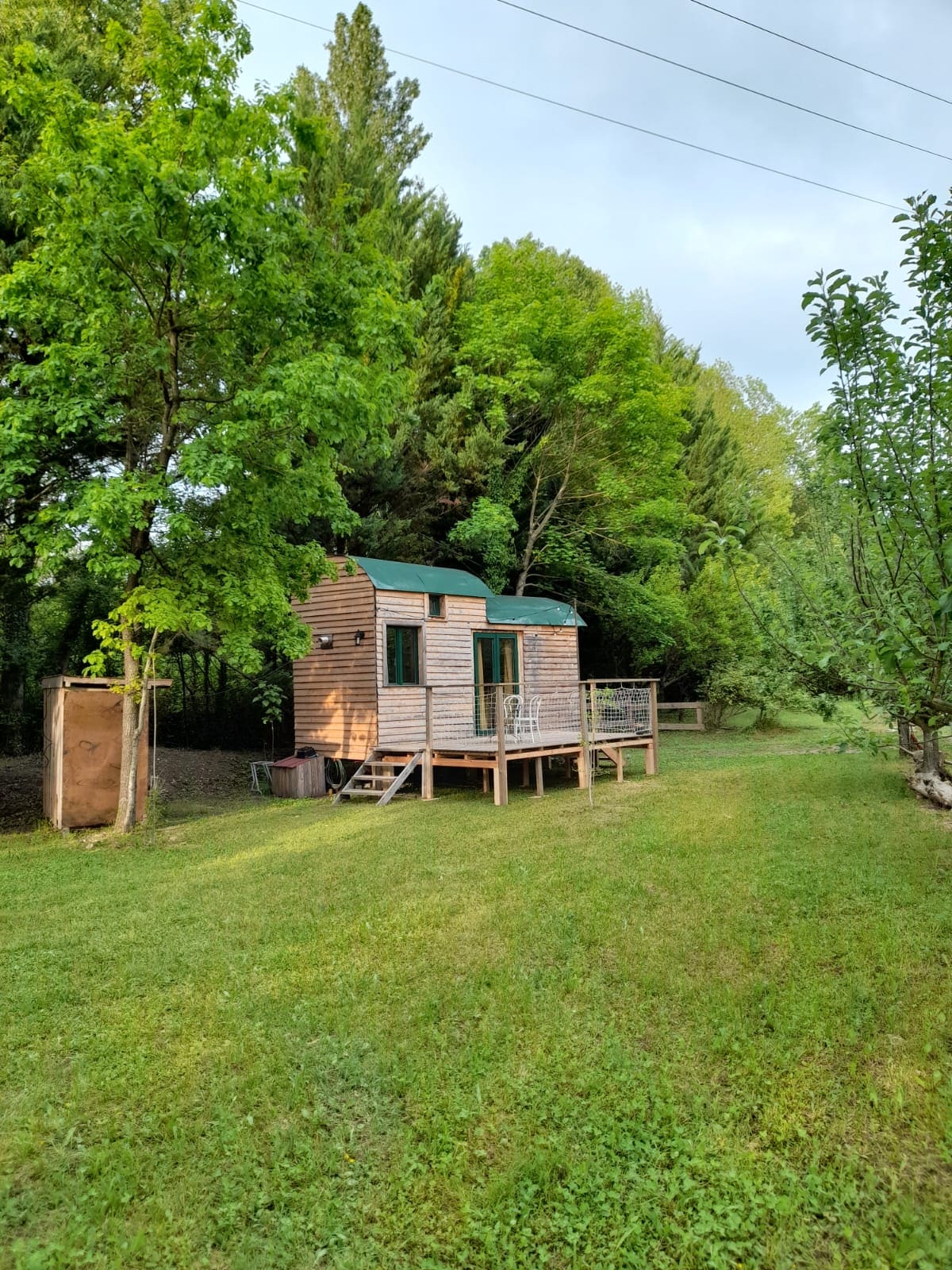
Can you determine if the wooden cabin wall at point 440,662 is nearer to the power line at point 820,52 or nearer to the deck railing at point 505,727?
the deck railing at point 505,727

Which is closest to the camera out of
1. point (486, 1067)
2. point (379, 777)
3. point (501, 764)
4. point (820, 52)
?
point (486, 1067)

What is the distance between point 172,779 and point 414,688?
4436 millimetres

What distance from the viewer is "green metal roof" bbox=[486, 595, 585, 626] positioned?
14070 millimetres

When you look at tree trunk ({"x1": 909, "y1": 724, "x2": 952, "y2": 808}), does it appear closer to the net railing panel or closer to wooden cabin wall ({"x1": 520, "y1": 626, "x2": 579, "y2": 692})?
the net railing panel

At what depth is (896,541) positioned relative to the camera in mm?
3172

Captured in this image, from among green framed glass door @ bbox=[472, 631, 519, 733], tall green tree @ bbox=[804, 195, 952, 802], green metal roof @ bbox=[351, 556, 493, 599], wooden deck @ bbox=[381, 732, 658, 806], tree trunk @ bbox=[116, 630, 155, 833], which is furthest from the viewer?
green framed glass door @ bbox=[472, 631, 519, 733]

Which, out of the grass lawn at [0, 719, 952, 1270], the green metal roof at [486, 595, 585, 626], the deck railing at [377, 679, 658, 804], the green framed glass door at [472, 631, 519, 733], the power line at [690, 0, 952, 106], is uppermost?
the power line at [690, 0, 952, 106]

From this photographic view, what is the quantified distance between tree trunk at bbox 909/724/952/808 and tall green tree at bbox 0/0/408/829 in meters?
7.82

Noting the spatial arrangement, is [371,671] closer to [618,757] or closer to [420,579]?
[420,579]

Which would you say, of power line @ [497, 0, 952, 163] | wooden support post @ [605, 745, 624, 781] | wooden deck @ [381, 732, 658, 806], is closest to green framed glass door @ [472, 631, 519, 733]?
wooden deck @ [381, 732, 658, 806]

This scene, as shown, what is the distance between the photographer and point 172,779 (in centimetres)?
1266

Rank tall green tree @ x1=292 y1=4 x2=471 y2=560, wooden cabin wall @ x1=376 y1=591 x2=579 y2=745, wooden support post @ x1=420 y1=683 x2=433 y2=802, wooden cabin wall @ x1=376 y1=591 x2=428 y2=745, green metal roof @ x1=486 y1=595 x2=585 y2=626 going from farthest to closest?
tall green tree @ x1=292 y1=4 x2=471 y2=560 < green metal roof @ x1=486 y1=595 x2=585 y2=626 < wooden cabin wall @ x1=376 y1=591 x2=579 y2=745 < wooden cabin wall @ x1=376 y1=591 x2=428 y2=745 < wooden support post @ x1=420 y1=683 x2=433 y2=802

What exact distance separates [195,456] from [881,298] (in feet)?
20.9

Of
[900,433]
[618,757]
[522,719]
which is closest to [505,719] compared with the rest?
[522,719]
